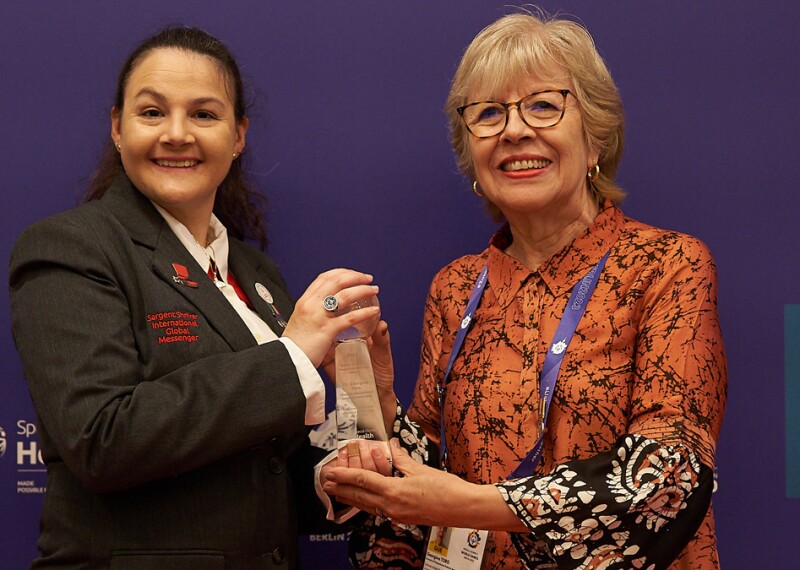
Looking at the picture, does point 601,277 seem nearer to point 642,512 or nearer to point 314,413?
point 642,512

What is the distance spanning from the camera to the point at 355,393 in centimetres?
177

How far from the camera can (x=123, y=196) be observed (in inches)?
73.5

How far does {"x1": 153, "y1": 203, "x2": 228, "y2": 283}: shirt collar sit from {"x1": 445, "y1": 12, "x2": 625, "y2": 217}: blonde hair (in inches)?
24.9

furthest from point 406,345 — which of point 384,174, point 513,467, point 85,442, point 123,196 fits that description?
point 85,442

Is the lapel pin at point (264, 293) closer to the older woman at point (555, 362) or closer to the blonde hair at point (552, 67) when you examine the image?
the older woman at point (555, 362)

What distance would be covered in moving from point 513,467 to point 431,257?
31.8 inches

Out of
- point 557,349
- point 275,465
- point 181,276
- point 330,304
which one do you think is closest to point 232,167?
point 181,276

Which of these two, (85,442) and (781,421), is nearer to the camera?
(85,442)

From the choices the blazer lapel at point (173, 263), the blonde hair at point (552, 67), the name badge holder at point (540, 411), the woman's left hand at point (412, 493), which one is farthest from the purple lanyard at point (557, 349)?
the blazer lapel at point (173, 263)

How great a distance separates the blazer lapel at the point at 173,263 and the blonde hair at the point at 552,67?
69 cm

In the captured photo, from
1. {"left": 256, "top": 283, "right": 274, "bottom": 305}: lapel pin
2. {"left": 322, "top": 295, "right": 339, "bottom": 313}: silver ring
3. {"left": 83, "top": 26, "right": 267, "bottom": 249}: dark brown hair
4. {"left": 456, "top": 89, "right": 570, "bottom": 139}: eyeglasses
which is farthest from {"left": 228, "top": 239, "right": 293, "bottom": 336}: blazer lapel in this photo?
{"left": 456, "top": 89, "right": 570, "bottom": 139}: eyeglasses

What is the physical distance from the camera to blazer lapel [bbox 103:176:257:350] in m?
1.76

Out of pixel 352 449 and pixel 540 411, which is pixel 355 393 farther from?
pixel 540 411

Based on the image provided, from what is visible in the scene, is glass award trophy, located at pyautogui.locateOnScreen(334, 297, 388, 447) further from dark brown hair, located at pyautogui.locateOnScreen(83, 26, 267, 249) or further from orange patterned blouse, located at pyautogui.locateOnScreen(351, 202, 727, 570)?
dark brown hair, located at pyautogui.locateOnScreen(83, 26, 267, 249)
